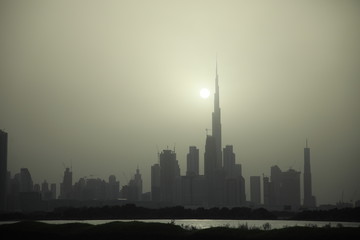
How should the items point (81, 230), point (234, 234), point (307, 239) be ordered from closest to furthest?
point (307, 239)
point (234, 234)
point (81, 230)

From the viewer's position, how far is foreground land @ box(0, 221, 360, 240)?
63.4 meters

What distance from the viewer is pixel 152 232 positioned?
71375mm

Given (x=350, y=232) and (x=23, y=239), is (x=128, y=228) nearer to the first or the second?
(x=23, y=239)

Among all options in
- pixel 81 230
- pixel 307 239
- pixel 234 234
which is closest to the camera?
pixel 307 239

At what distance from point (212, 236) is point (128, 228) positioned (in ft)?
32.6

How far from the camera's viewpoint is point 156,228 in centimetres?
7206

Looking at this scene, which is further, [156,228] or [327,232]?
[156,228]

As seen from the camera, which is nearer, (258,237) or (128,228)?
(258,237)

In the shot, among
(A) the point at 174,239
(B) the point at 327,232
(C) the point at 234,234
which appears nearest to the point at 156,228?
(A) the point at 174,239

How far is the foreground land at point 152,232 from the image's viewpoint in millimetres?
63375

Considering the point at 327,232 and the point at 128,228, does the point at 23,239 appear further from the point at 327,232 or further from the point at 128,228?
the point at 327,232

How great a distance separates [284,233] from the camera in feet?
212

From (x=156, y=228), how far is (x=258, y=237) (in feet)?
40.1

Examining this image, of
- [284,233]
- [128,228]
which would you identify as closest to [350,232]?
[284,233]
